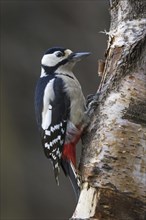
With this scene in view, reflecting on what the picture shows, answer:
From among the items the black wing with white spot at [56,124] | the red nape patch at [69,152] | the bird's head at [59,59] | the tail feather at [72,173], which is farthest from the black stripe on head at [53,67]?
the tail feather at [72,173]

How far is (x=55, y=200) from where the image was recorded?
7633 mm

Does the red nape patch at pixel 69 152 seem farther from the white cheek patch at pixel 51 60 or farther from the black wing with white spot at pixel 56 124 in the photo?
the white cheek patch at pixel 51 60

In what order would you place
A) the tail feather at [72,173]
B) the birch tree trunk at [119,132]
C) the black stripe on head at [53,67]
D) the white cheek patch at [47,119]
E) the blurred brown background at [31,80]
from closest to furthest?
the birch tree trunk at [119,132]
the tail feather at [72,173]
the white cheek patch at [47,119]
the black stripe on head at [53,67]
the blurred brown background at [31,80]

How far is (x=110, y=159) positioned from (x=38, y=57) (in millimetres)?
4412

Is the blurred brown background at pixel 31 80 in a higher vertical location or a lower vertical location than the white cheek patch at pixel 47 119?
lower

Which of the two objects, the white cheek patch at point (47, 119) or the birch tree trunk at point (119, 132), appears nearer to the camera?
the birch tree trunk at point (119, 132)

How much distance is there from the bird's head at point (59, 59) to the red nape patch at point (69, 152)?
57cm

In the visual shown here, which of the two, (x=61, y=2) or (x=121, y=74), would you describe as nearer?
(x=121, y=74)

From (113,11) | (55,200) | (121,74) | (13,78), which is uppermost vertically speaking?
(113,11)

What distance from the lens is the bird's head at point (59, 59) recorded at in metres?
4.38

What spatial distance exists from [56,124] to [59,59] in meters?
0.51

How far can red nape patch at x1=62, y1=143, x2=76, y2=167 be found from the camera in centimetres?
399

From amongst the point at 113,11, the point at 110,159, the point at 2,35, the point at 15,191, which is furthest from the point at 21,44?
the point at 110,159

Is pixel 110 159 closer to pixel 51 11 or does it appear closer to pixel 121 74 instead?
pixel 121 74
